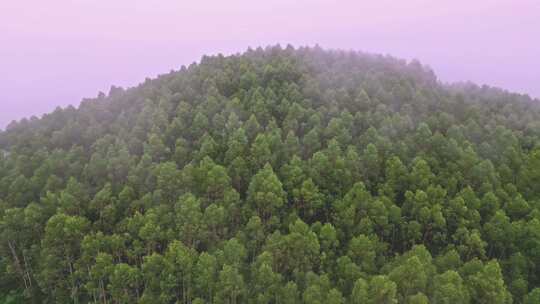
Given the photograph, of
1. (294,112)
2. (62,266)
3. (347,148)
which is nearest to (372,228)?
(347,148)

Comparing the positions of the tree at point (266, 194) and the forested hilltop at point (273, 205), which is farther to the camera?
the tree at point (266, 194)

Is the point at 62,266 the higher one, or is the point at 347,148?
the point at 347,148

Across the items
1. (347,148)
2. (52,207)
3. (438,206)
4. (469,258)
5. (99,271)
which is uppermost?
(347,148)

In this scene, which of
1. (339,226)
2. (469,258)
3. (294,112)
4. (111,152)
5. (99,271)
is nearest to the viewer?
(99,271)

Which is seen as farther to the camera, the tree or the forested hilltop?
the tree

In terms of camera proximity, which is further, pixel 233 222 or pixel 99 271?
pixel 233 222

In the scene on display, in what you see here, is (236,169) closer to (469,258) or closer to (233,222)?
(233,222)

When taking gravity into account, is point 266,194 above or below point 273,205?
above

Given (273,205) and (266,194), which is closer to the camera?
(266,194)
